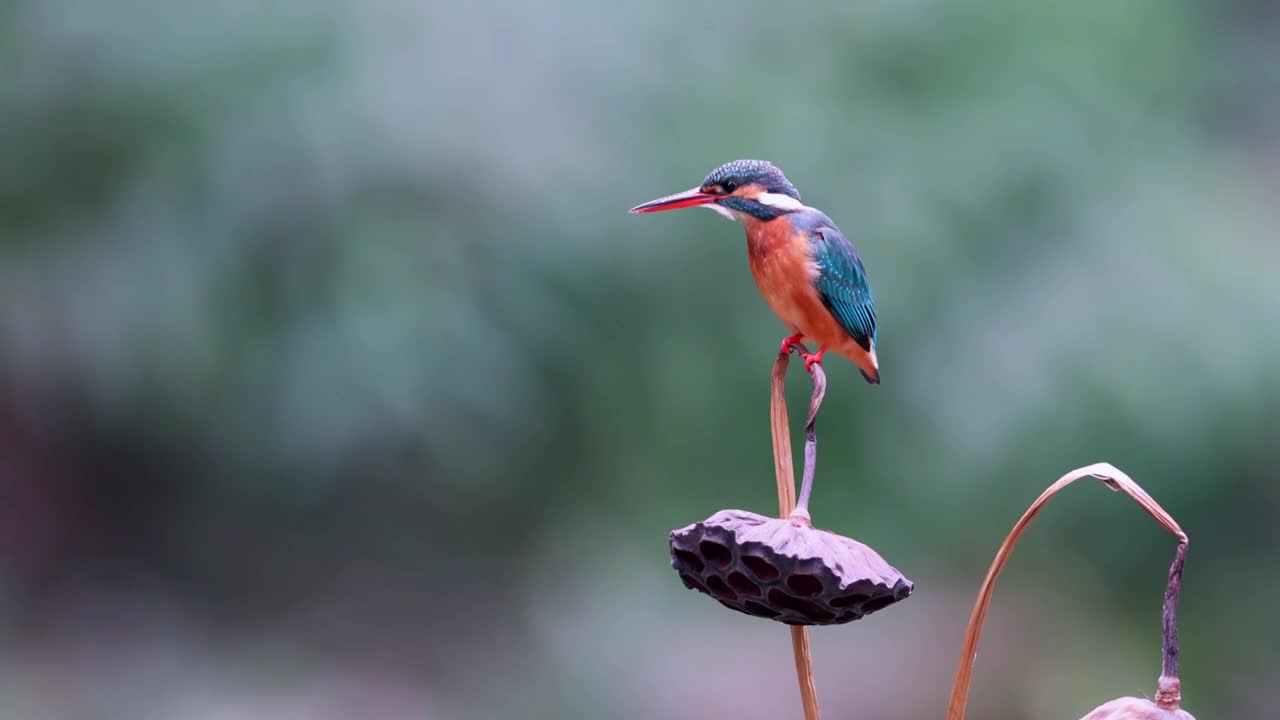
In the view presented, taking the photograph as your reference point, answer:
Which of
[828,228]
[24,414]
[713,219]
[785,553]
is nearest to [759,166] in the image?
[828,228]

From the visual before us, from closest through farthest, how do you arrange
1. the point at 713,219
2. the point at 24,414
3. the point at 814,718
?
1. the point at 814,718
2. the point at 713,219
3. the point at 24,414

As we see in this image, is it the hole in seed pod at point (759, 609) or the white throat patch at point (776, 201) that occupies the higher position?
the white throat patch at point (776, 201)

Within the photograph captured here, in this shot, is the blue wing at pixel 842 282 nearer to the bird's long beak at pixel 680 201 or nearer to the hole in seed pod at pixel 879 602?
the bird's long beak at pixel 680 201

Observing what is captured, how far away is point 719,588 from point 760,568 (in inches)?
1.2

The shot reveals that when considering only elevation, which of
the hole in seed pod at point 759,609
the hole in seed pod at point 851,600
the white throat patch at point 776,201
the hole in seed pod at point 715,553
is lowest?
the hole in seed pod at point 759,609

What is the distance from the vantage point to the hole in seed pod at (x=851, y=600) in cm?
49

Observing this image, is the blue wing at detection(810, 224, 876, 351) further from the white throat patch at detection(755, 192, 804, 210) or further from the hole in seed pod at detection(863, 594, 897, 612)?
the hole in seed pod at detection(863, 594, 897, 612)

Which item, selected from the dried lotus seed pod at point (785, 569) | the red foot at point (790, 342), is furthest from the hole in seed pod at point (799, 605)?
the red foot at point (790, 342)

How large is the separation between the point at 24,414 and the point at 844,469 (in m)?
1.39

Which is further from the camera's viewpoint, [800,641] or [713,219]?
[713,219]

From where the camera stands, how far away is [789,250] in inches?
26.0

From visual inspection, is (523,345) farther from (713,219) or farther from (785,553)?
(785,553)

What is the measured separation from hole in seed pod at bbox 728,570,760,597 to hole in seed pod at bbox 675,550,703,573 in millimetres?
16

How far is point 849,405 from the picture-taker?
69.0 inches
